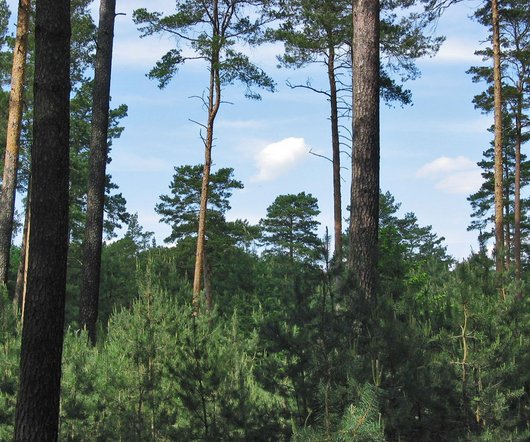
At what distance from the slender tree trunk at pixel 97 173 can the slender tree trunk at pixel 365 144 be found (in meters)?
5.27

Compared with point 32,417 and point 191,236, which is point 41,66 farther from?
point 191,236

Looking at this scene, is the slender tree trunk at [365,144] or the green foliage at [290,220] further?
the green foliage at [290,220]

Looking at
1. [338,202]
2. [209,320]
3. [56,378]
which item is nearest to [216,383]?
[209,320]

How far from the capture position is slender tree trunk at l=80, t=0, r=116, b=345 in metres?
11.3

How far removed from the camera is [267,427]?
5281mm

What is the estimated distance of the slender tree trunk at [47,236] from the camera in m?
5.14

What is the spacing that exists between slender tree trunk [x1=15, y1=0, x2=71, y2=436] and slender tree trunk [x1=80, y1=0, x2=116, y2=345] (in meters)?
6.03

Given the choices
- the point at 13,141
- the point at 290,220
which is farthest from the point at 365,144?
the point at 290,220

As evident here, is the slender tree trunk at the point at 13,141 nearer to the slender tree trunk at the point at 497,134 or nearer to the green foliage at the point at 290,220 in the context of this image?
the slender tree trunk at the point at 497,134

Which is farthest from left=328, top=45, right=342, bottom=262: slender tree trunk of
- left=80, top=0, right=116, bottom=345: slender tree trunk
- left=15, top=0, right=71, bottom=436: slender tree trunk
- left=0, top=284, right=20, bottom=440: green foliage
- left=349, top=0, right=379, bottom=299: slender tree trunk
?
left=15, top=0, right=71, bottom=436: slender tree trunk

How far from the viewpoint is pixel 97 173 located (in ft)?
38.4

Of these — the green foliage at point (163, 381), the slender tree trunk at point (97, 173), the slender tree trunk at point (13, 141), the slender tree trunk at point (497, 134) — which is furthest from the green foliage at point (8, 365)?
the slender tree trunk at point (497, 134)

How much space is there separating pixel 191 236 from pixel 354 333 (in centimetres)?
2852

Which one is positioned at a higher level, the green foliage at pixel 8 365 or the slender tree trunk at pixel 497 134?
the slender tree trunk at pixel 497 134
